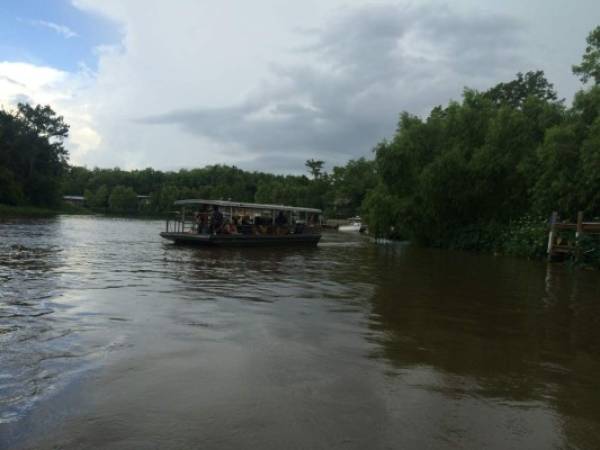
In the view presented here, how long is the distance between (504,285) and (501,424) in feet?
37.0

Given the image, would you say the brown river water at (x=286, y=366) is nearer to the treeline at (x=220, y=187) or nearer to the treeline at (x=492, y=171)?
the treeline at (x=492, y=171)

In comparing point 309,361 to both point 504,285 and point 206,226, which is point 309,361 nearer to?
point 504,285

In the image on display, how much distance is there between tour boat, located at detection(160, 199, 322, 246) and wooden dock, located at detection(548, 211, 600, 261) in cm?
1250

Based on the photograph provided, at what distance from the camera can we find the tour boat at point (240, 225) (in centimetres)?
2391

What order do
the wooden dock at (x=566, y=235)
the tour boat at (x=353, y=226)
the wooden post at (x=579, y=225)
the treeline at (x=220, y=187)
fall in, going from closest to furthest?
the wooden post at (x=579, y=225)
the wooden dock at (x=566, y=235)
the tour boat at (x=353, y=226)
the treeline at (x=220, y=187)

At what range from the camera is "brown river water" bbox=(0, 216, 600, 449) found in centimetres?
410

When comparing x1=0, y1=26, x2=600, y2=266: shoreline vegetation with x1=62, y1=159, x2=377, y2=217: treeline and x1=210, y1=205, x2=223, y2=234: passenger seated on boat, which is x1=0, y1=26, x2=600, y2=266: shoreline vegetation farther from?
x1=62, y1=159, x2=377, y2=217: treeline

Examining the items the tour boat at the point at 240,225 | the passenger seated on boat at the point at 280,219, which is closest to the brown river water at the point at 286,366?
the tour boat at the point at 240,225

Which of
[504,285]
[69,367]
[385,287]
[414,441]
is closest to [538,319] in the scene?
[385,287]

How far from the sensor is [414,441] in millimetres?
4016

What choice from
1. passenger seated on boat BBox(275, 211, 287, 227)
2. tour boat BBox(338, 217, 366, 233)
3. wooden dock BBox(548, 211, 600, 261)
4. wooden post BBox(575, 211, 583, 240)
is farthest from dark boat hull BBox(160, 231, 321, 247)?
tour boat BBox(338, 217, 366, 233)

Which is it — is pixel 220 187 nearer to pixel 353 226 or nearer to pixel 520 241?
pixel 353 226

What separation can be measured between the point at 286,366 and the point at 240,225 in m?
20.1

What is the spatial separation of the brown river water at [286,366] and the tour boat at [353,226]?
49720mm
